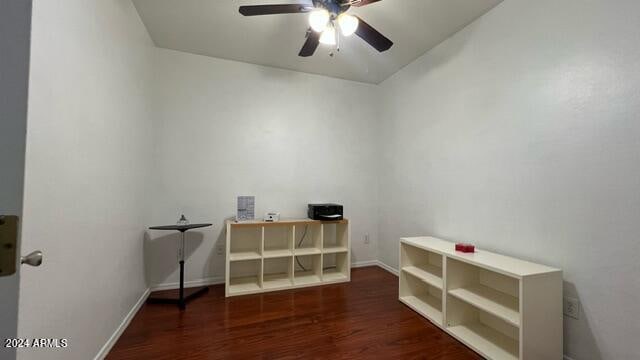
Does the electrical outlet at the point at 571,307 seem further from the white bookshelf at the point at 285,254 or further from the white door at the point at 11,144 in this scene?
the white door at the point at 11,144

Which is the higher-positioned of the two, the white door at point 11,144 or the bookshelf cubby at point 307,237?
the white door at point 11,144

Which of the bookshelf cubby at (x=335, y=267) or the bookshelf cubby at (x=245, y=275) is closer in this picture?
the bookshelf cubby at (x=245, y=275)

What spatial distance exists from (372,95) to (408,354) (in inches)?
129

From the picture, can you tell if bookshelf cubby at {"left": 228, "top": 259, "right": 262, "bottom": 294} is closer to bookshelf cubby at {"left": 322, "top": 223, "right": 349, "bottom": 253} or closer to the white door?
bookshelf cubby at {"left": 322, "top": 223, "right": 349, "bottom": 253}

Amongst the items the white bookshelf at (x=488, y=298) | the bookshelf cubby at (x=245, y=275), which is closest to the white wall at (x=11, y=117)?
the white bookshelf at (x=488, y=298)

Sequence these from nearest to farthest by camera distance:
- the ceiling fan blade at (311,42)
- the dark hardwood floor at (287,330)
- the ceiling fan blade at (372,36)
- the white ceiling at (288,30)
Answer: the dark hardwood floor at (287,330), the ceiling fan blade at (372,36), the ceiling fan blade at (311,42), the white ceiling at (288,30)

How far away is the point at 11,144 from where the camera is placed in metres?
0.55

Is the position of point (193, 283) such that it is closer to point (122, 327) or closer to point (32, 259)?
point (122, 327)

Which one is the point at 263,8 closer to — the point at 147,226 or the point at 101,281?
the point at 101,281

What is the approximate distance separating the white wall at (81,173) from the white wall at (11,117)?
2.30ft

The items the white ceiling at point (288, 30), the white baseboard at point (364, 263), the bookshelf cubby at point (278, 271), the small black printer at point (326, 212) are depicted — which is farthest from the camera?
the white baseboard at point (364, 263)

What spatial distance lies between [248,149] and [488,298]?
284 cm

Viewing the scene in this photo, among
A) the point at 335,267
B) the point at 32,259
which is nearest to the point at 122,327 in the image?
the point at 32,259

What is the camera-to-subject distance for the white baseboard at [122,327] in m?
1.73
